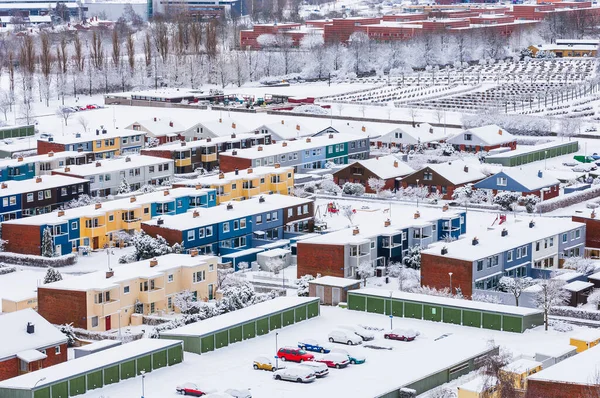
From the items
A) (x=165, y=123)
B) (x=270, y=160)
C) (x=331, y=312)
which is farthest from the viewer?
(x=165, y=123)

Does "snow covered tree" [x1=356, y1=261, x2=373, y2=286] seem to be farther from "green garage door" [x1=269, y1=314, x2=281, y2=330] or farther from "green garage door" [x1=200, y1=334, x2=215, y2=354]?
"green garage door" [x1=200, y1=334, x2=215, y2=354]

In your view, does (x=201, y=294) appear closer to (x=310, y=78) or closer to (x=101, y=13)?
(x=310, y=78)

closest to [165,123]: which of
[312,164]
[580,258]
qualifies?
[312,164]

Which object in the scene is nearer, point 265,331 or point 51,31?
point 265,331

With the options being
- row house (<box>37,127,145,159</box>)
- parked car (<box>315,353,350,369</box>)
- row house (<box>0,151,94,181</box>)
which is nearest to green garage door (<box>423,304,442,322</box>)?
parked car (<box>315,353,350,369</box>)

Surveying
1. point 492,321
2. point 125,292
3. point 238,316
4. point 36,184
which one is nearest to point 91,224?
point 36,184
